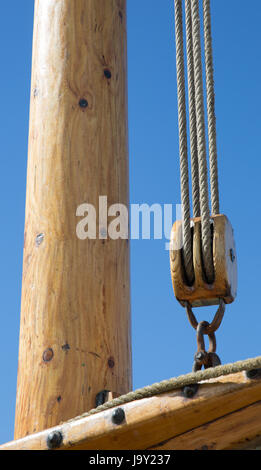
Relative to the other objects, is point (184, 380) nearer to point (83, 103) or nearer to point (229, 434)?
point (229, 434)

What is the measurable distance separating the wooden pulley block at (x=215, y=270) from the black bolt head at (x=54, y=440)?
19.9 inches

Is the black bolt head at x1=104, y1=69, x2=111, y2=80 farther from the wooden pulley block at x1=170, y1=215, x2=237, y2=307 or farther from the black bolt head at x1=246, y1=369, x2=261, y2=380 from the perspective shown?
the black bolt head at x1=246, y1=369, x2=261, y2=380

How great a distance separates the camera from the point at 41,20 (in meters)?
2.86

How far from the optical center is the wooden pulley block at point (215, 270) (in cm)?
223

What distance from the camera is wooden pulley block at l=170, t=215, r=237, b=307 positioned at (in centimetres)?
223

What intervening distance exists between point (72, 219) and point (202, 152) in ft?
1.46

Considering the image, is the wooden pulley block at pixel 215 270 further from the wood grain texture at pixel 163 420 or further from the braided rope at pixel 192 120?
the wood grain texture at pixel 163 420

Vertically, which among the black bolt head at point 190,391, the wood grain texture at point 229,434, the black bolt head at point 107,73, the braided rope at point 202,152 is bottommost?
the wood grain texture at point 229,434

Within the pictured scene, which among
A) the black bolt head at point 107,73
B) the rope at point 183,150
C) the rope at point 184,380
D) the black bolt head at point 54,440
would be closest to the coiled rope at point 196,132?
the rope at point 183,150

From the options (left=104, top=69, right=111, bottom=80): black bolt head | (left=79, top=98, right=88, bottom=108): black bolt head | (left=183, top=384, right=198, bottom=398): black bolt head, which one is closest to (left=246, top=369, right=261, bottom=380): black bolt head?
(left=183, top=384, right=198, bottom=398): black bolt head

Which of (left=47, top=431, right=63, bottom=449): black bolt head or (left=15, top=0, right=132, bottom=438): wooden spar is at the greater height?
(left=15, top=0, right=132, bottom=438): wooden spar

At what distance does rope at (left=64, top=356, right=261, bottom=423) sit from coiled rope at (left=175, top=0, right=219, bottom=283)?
449mm

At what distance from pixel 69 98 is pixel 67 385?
0.89 m

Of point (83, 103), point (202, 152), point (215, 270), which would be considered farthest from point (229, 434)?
point (83, 103)
